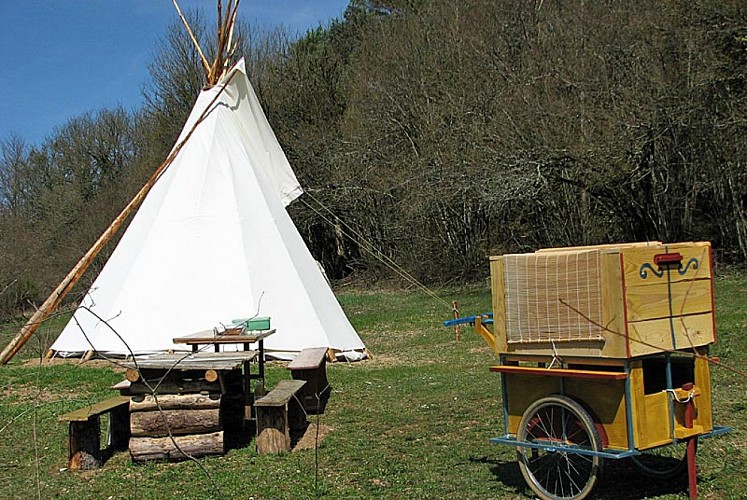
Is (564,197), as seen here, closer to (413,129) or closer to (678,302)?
(413,129)

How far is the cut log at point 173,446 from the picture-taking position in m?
6.72

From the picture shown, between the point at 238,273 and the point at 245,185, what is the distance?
1702 millimetres

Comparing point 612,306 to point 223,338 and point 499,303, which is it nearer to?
point 499,303

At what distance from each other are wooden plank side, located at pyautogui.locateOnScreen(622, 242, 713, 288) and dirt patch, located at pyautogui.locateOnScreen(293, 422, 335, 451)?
3211 mm

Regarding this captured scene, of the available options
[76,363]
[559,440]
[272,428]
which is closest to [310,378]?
[272,428]

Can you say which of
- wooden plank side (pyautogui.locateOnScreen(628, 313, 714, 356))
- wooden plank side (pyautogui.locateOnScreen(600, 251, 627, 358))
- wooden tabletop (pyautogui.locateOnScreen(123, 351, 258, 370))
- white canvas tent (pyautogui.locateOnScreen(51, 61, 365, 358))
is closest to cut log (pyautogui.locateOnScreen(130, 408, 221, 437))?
wooden tabletop (pyautogui.locateOnScreen(123, 351, 258, 370))

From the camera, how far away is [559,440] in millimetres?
4977

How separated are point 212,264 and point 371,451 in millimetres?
6401

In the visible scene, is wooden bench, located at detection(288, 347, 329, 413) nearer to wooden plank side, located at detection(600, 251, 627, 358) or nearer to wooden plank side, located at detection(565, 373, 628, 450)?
wooden plank side, located at detection(565, 373, 628, 450)

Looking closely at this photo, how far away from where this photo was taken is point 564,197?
22.5 m

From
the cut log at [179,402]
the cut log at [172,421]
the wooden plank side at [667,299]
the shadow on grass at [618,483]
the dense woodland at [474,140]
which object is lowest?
the shadow on grass at [618,483]

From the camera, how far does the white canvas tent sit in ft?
39.9

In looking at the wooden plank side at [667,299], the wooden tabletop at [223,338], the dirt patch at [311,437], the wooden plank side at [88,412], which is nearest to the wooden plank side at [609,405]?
the wooden plank side at [667,299]

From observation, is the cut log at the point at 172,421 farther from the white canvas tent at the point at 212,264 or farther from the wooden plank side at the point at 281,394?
the white canvas tent at the point at 212,264
